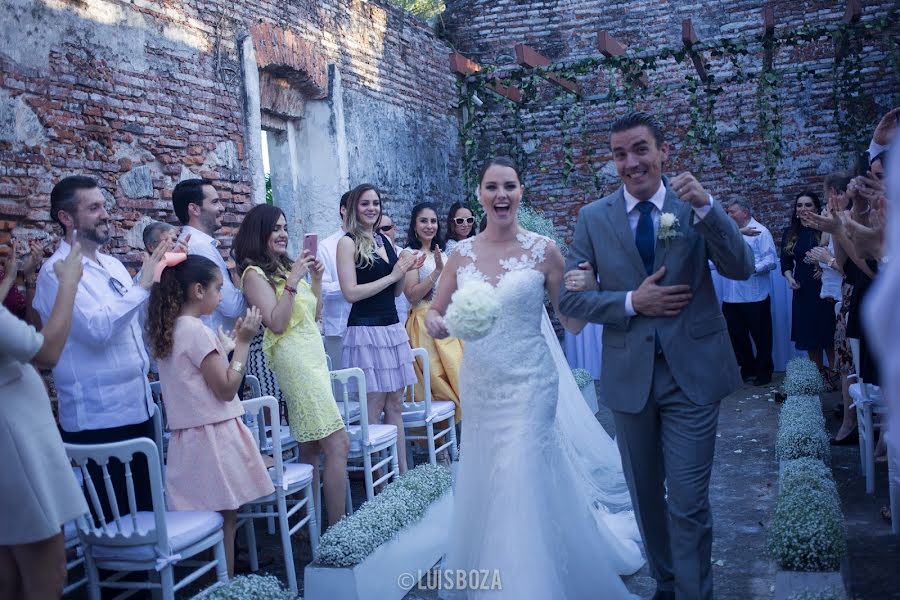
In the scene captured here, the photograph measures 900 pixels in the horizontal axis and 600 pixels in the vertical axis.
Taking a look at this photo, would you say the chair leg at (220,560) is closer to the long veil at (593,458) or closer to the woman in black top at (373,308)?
the long veil at (593,458)

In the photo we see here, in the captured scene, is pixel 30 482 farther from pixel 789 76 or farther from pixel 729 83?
pixel 789 76

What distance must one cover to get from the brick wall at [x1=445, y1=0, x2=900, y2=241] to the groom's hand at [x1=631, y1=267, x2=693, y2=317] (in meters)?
8.52

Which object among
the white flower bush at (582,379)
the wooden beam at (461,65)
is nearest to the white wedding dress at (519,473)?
the white flower bush at (582,379)

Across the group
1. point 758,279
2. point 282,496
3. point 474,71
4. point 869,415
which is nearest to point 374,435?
point 282,496

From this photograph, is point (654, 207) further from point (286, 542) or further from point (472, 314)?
point (286, 542)

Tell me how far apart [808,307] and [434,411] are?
5194mm

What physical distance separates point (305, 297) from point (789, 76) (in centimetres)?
952

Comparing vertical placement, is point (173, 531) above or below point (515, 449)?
below

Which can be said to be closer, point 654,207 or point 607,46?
point 654,207

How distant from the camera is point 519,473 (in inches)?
148

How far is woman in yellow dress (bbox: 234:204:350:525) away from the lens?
15.6ft

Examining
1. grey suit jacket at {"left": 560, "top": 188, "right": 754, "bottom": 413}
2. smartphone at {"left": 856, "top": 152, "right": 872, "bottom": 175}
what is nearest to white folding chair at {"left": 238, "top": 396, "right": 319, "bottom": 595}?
grey suit jacket at {"left": 560, "top": 188, "right": 754, "bottom": 413}

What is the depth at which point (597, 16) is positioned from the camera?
41.6ft

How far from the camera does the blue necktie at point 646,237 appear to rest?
3.44 m
